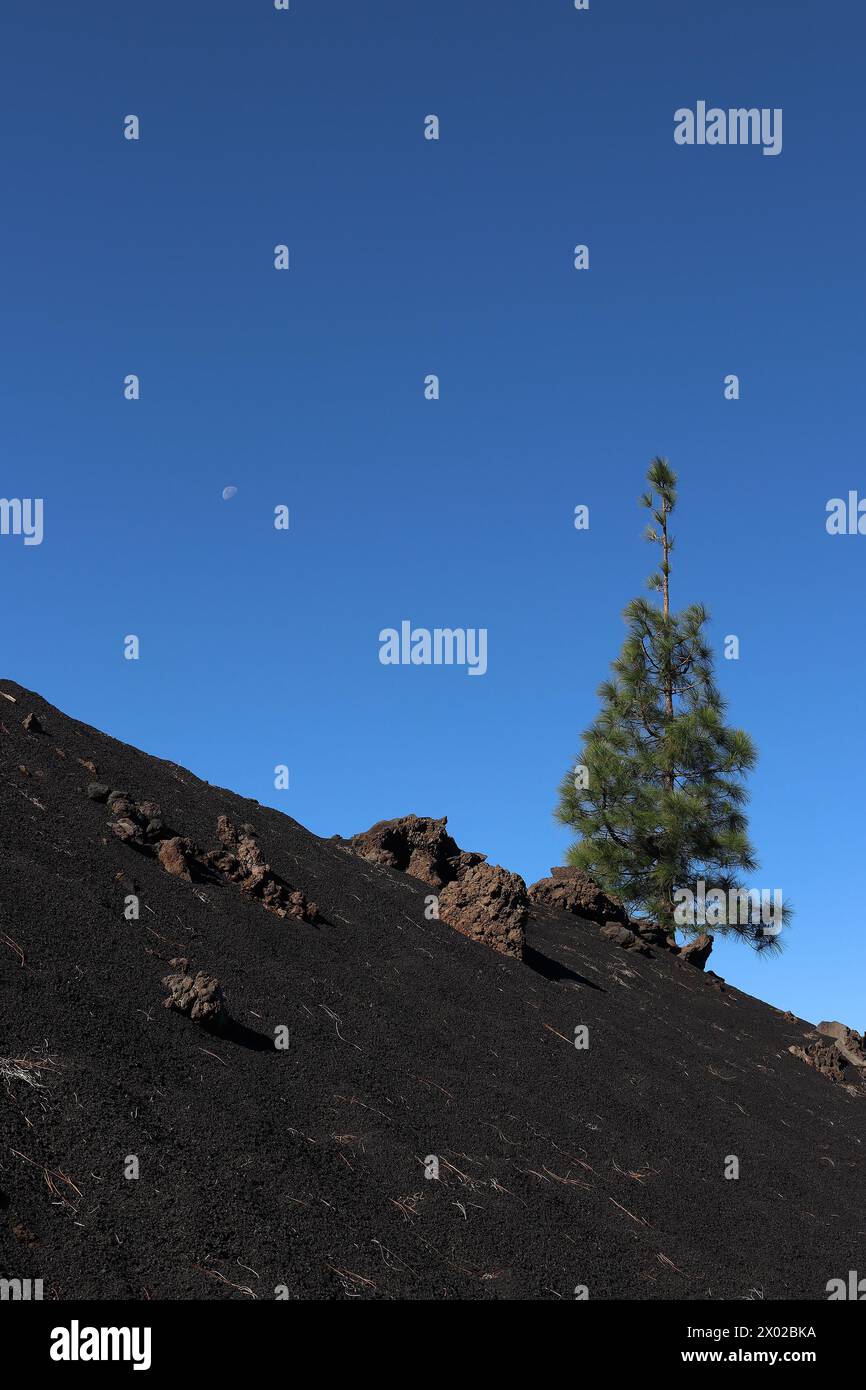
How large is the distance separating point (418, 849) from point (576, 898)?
3875 mm

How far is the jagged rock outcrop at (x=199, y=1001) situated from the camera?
25.2ft

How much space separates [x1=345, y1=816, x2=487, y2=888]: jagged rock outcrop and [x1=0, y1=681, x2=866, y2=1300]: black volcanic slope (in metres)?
1.59

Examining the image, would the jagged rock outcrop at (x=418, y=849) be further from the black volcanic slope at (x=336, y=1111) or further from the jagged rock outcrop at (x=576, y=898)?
the jagged rock outcrop at (x=576, y=898)

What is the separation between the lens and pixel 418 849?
15.8 meters

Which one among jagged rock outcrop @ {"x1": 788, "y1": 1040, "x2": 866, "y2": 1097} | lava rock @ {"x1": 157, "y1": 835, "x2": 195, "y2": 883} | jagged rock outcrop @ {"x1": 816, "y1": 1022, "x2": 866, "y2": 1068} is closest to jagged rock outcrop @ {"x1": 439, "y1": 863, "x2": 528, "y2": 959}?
lava rock @ {"x1": 157, "y1": 835, "x2": 195, "y2": 883}

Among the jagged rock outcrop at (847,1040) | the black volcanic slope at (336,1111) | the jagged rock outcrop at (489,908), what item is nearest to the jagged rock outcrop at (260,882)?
the black volcanic slope at (336,1111)

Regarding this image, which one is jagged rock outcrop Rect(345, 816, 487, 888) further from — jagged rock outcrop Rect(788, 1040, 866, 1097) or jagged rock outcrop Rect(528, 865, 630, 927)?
jagged rock outcrop Rect(788, 1040, 866, 1097)

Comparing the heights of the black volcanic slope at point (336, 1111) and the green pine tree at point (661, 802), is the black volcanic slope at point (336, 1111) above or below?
below

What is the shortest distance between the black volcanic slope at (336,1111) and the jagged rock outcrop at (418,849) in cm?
159

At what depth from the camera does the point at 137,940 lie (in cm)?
855

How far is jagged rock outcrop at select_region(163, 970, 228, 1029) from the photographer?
302 inches
